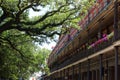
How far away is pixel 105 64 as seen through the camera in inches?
1111

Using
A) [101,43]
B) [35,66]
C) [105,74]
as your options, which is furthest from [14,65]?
[101,43]

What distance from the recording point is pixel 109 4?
22.7m

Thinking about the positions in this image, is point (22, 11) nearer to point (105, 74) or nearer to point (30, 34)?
point (30, 34)

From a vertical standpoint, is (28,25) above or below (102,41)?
above

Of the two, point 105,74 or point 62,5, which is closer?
point 62,5

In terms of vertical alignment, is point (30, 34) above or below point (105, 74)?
above

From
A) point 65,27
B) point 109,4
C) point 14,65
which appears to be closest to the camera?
point 109,4

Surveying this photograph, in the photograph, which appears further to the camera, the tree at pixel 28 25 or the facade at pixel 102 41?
the tree at pixel 28 25

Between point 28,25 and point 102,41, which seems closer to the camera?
point 102,41

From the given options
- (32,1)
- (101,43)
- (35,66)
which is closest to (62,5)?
(32,1)

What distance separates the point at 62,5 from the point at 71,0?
79 centimetres

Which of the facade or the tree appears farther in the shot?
the tree

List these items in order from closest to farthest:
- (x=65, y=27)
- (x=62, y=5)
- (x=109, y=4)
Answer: (x=109, y=4) < (x=62, y=5) < (x=65, y=27)

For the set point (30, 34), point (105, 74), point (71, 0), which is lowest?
point (105, 74)
